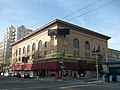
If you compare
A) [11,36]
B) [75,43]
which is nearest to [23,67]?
[75,43]

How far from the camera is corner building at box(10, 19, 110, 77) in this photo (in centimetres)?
5275

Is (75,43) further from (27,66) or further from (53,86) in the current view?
(53,86)

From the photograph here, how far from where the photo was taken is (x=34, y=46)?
65.9m

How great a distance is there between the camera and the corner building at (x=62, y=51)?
52.8m

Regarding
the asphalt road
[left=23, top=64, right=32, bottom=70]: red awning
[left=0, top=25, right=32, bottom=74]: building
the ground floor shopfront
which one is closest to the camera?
the asphalt road

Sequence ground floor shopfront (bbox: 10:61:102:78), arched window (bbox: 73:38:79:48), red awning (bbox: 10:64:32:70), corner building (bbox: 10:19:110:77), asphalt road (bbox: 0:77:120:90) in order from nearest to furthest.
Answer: asphalt road (bbox: 0:77:120:90) < ground floor shopfront (bbox: 10:61:102:78) < corner building (bbox: 10:19:110:77) < arched window (bbox: 73:38:79:48) < red awning (bbox: 10:64:32:70)

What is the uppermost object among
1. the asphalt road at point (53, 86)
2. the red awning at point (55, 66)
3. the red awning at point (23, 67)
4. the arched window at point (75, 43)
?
the arched window at point (75, 43)

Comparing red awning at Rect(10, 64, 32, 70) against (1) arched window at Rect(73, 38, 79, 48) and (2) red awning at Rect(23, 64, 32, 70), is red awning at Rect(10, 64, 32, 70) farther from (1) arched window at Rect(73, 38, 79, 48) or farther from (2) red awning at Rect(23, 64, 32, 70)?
(1) arched window at Rect(73, 38, 79, 48)

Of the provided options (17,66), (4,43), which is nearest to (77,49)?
(17,66)

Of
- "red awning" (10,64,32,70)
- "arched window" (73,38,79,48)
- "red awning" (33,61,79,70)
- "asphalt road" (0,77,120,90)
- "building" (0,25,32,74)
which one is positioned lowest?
"asphalt road" (0,77,120,90)

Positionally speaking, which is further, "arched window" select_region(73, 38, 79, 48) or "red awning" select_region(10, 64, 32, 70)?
"red awning" select_region(10, 64, 32, 70)

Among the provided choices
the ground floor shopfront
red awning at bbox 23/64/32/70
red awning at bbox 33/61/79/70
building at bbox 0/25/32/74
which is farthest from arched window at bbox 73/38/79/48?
building at bbox 0/25/32/74

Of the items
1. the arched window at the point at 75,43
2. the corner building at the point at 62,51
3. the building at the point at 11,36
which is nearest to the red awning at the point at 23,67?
the corner building at the point at 62,51

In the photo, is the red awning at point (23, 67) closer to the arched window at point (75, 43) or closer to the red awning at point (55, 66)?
the red awning at point (55, 66)
